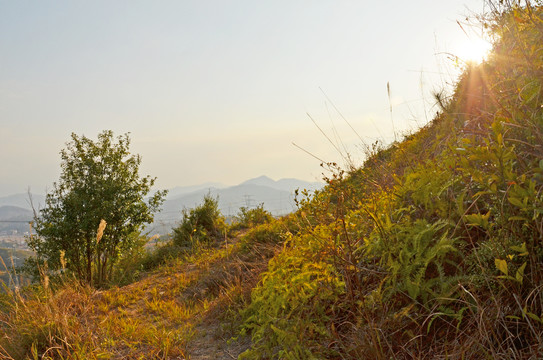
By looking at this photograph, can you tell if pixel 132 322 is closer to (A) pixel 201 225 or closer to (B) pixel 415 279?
(B) pixel 415 279

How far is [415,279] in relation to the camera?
213 centimetres

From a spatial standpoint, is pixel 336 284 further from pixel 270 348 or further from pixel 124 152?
pixel 124 152

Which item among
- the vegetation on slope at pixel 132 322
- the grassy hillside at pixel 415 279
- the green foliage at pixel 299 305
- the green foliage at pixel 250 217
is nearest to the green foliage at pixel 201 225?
the green foliage at pixel 250 217

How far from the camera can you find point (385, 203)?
9.31 feet

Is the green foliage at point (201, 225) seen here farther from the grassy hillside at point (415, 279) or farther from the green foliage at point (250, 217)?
the grassy hillside at point (415, 279)

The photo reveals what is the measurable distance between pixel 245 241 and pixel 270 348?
455 centimetres

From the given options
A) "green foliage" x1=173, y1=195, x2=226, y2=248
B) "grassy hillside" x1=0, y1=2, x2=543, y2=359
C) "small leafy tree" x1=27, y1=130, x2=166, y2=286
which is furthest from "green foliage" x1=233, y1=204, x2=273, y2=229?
"grassy hillside" x1=0, y1=2, x2=543, y2=359

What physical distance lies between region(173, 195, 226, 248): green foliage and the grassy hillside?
5937 millimetres

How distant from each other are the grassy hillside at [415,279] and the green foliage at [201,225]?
5937 mm

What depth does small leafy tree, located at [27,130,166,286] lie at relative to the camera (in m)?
8.30

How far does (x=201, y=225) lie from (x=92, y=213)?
321 cm

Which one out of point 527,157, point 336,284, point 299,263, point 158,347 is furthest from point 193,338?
point 527,157

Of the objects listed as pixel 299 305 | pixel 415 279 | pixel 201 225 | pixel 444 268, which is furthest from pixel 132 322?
pixel 201 225

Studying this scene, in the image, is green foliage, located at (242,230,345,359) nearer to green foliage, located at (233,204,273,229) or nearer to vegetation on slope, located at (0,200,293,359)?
vegetation on slope, located at (0,200,293,359)
